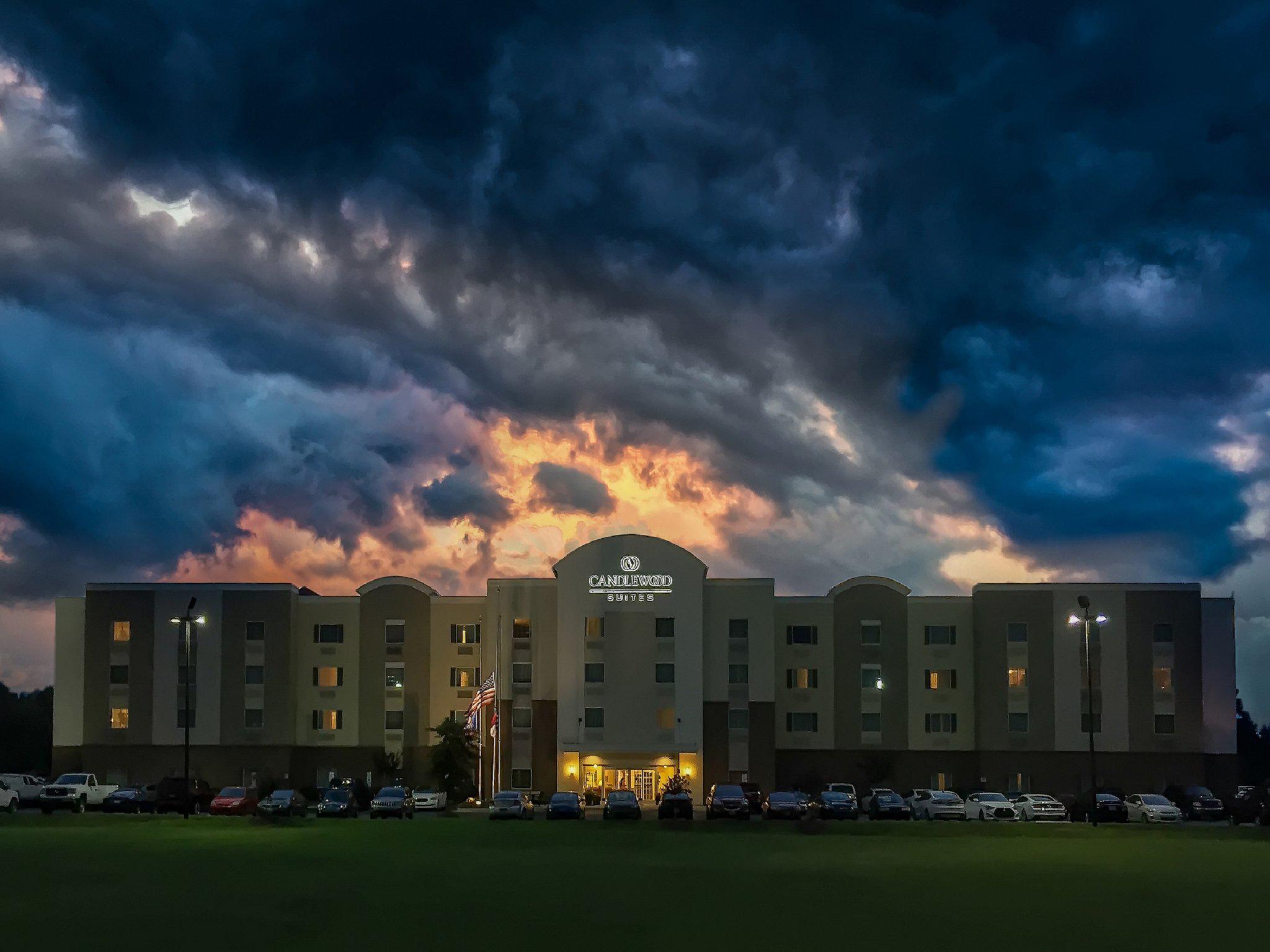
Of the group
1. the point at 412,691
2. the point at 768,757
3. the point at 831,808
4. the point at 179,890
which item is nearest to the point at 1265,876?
the point at 179,890

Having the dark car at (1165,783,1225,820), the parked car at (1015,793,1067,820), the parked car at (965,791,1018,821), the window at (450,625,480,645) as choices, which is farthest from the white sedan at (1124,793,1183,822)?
the window at (450,625,480,645)

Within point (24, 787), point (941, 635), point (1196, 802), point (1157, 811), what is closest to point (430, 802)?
point (24, 787)

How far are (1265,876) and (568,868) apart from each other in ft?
49.3

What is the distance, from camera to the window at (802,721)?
321 ft

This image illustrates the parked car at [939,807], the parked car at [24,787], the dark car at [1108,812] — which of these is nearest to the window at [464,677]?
the parked car at [24,787]

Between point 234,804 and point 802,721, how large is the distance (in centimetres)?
4537

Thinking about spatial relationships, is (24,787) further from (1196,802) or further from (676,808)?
(1196,802)

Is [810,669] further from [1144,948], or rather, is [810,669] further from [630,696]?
[1144,948]

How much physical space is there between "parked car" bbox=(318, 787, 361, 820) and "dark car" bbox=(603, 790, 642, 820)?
11.9 metres

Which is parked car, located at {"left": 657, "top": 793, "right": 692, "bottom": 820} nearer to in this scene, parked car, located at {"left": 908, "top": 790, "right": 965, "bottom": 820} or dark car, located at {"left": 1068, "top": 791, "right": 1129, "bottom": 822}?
parked car, located at {"left": 908, "top": 790, "right": 965, "bottom": 820}

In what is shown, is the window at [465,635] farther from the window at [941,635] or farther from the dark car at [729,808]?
the dark car at [729,808]

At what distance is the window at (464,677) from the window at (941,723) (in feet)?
106

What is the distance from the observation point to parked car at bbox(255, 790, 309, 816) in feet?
203

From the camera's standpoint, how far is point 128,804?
69.2 metres
